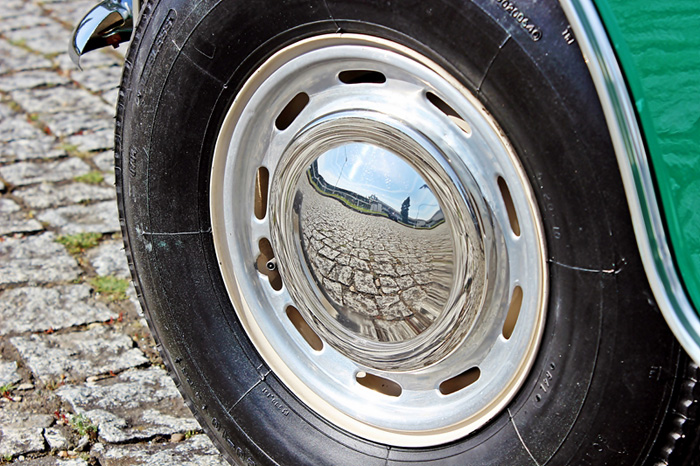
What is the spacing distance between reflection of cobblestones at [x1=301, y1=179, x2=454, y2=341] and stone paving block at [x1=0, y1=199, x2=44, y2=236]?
217cm

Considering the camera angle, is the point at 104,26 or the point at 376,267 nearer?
the point at 376,267

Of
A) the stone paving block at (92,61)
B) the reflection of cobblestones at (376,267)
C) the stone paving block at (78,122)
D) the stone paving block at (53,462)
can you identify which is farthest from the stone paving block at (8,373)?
the stone paving block at (92,61)

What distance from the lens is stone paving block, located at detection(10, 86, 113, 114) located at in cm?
451

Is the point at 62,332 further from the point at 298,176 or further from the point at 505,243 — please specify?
the point at 505,243

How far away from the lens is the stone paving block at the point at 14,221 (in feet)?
11.1

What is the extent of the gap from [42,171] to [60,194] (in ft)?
0.87

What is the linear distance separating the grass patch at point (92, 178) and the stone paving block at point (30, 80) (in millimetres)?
1282

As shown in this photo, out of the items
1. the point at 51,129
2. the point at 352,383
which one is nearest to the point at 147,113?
the point at 352,383

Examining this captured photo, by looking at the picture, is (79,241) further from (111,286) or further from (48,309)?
(48,309)

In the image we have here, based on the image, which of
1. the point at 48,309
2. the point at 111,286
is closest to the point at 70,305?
the point at 48,309

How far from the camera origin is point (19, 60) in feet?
16.8

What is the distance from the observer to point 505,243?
140 centimetres

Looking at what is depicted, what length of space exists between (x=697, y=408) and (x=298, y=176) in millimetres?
932

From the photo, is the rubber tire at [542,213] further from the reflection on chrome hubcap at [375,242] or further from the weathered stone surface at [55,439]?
the weathered stone surface at [55,439]
